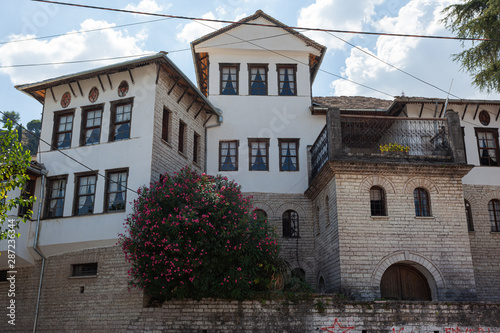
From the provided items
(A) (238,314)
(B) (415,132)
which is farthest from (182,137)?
(B) (415,132)

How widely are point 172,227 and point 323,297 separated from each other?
5162 millimetres

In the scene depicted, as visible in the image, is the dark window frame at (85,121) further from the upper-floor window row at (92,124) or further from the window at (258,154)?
the window at (258,154)

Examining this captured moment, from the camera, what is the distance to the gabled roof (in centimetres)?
1738

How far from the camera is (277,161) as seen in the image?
21.3 metres

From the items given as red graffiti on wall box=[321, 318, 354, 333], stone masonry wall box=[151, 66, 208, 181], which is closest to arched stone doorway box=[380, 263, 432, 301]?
red graffiti on wall box=[321, 318, 354, 333]

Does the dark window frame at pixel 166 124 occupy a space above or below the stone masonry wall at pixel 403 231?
above

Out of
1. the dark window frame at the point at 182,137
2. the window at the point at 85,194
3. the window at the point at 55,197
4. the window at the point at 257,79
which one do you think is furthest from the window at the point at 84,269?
the window at the point at 257,79

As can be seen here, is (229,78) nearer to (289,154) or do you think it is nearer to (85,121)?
(289,154)

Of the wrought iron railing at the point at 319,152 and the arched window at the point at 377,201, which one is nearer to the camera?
the arched window at the point at 377,201

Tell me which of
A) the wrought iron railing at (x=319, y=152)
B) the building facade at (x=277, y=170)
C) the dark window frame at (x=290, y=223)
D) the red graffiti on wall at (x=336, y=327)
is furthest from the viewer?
the dark window frame at (x=290, y=223)

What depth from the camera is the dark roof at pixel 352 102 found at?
2194 cm

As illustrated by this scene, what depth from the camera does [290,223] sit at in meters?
20.6

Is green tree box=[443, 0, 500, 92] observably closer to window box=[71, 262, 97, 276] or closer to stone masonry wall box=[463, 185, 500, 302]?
stone masonry wall box=[463, 185, 500, 302]

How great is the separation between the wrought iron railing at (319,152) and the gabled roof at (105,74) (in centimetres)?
533
